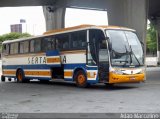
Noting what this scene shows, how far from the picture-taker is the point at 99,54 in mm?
20750

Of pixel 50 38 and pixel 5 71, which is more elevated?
pixel 50 38

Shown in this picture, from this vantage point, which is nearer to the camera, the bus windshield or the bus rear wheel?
the bus windshield

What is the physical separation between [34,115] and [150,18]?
2068 inches

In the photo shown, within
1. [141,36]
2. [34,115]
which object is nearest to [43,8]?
[141,36]

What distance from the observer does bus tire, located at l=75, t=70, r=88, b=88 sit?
21.5 m

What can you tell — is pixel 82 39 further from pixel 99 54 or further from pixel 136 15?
A: pixel 136 15

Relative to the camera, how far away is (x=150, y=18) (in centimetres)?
6222

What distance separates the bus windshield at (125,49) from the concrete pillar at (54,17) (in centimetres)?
2311

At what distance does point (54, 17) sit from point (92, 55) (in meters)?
24.4

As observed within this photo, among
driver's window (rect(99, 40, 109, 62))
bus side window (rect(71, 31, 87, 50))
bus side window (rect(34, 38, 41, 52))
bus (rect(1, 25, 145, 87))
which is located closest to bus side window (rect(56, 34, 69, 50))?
bus (rect(1, 25, 145, 87))

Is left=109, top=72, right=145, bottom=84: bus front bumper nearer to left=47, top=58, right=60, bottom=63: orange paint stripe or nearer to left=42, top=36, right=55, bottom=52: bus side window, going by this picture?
left=47, top=58, right=60, bottom=63: orange paint stripe

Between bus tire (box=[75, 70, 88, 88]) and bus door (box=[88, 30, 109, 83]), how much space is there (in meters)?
0.85

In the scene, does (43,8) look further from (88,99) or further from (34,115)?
(34,115)

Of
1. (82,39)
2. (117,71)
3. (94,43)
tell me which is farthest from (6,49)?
(117,71)
